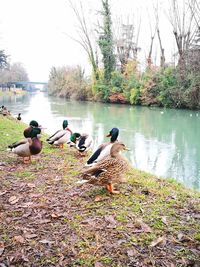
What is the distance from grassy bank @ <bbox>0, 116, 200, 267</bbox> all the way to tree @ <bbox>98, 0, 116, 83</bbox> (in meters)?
28.4

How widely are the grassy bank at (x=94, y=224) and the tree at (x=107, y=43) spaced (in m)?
Answer: 28.4

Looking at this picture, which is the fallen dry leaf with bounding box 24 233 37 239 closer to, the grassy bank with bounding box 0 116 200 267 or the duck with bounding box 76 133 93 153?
the grassy bank with bounding box 0 116 200 267

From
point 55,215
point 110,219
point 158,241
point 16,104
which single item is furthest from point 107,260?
point 16,104

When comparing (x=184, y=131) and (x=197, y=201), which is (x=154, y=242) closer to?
(x=197, y=201)

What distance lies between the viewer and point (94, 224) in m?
2.45

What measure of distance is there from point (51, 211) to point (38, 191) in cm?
61

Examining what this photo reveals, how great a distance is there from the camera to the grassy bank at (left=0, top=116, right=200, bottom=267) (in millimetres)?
1990

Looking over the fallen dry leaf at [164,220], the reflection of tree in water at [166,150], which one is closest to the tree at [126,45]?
the reflection of tree in water at [166,150]

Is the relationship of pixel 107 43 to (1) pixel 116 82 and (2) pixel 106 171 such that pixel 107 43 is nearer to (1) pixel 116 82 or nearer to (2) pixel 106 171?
(1) pixel 116 82

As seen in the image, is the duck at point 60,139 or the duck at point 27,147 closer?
the duck at point 27,147

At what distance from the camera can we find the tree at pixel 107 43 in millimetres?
29859

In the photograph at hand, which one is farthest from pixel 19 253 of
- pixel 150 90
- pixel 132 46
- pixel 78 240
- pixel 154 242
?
pixel 132 46

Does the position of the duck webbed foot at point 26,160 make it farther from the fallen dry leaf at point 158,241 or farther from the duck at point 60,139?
the fallen dry leaf at point 158,241

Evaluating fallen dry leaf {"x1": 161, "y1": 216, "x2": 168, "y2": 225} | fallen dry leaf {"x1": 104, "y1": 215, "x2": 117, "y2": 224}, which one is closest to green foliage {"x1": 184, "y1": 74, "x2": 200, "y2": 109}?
fallen dry leaf {"x1": 161, "y1": 216, "x2": 168, "y2": 225}
